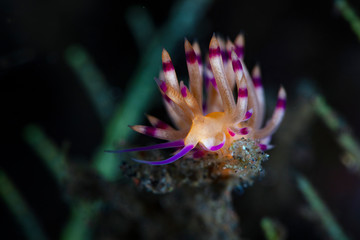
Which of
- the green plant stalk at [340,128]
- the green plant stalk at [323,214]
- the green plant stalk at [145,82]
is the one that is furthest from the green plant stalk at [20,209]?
the green plant stalk at [340,128]

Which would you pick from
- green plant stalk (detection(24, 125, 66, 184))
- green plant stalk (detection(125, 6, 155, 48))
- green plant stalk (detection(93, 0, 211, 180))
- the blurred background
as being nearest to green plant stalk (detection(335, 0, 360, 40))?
the blurred background

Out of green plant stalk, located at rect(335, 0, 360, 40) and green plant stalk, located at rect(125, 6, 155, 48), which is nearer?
green plant stalk, located at rect(335, 0, 360, 40)

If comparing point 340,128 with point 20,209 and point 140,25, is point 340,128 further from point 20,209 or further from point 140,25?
point 20,209

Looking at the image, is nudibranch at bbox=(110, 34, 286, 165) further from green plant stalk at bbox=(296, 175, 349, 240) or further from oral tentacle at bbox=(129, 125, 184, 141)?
green plant stalk at bbox=(296, 175, 349, 240)

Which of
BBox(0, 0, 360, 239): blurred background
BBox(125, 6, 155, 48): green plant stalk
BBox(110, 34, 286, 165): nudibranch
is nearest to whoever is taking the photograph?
BBox(110, 34, 286, 165): nudibranch

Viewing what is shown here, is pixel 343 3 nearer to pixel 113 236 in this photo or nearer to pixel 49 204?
pixel 113 236
